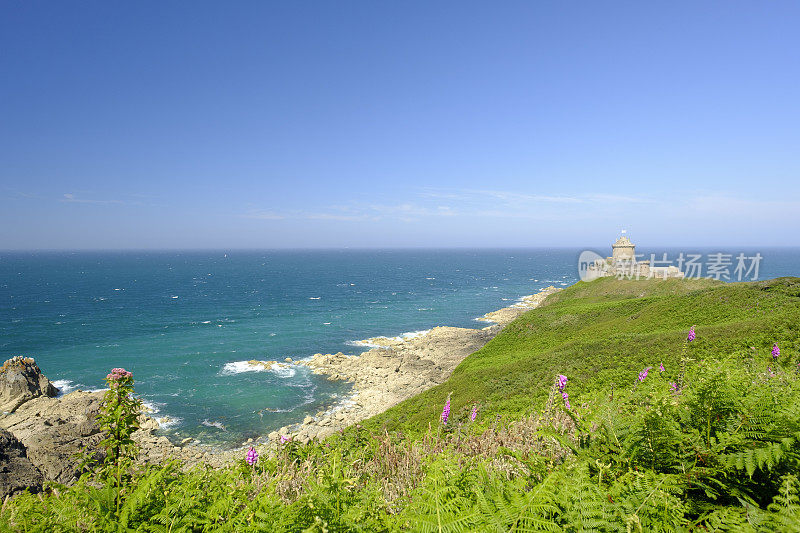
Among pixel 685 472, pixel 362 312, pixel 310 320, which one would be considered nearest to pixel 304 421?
pixel 685 472

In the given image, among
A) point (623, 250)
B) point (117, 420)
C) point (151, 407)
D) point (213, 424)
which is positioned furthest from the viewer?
point (623, 250)

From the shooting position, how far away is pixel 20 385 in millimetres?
28828

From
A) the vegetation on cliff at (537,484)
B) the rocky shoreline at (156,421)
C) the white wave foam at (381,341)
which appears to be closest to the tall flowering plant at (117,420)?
the vegetation on cliff at (537,484)

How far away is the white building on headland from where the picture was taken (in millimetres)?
51278

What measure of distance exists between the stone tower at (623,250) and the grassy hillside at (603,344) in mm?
25410

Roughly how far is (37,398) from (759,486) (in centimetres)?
4095

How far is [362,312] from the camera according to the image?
67375 mm

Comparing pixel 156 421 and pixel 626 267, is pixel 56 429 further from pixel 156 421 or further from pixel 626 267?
pixel 626 267

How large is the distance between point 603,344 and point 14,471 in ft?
80.2

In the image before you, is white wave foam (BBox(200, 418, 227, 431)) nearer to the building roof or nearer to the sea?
the sea

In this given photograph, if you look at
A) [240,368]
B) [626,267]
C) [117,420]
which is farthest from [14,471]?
[626,267]

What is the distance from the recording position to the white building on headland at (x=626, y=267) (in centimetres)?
5128

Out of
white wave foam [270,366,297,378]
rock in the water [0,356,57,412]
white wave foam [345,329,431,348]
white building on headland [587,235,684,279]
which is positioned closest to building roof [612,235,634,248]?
white building on headland [587,235,684,279]

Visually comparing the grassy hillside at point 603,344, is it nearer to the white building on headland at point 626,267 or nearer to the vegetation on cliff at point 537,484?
the vegetation on cliff at point 537,484
